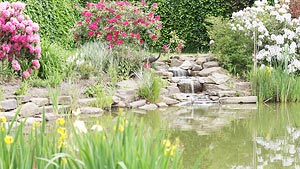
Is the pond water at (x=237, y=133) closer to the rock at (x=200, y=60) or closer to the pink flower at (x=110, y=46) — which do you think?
the pink flower at (x=110, y=46)

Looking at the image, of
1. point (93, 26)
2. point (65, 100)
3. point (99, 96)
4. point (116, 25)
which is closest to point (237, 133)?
point (99, 96)

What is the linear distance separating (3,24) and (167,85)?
370cm

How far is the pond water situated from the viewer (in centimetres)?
597

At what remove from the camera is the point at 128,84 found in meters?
10.6

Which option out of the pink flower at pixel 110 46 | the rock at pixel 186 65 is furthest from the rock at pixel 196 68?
the pink flower at pixel 110 46

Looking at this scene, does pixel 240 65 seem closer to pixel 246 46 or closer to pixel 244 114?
pixel 246 46

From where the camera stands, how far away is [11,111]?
8.37m

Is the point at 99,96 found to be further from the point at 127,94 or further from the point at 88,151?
the point at 88,151

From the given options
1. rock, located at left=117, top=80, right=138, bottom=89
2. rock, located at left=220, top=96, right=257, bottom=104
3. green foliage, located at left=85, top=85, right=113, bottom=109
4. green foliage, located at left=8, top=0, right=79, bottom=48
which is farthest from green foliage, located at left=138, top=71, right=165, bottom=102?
green foliage, located at left=8, top=0, right=79, bottom=48

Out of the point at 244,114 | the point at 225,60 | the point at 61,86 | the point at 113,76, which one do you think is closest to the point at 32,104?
the point at 61,86

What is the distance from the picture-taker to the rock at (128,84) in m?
10.4

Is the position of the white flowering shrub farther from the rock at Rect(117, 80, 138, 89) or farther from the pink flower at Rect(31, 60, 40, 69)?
the pink flower at Rect(31, 60, 40, 69)

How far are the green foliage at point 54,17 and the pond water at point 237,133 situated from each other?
4748 millimetres

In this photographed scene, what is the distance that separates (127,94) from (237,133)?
3.03 metres
